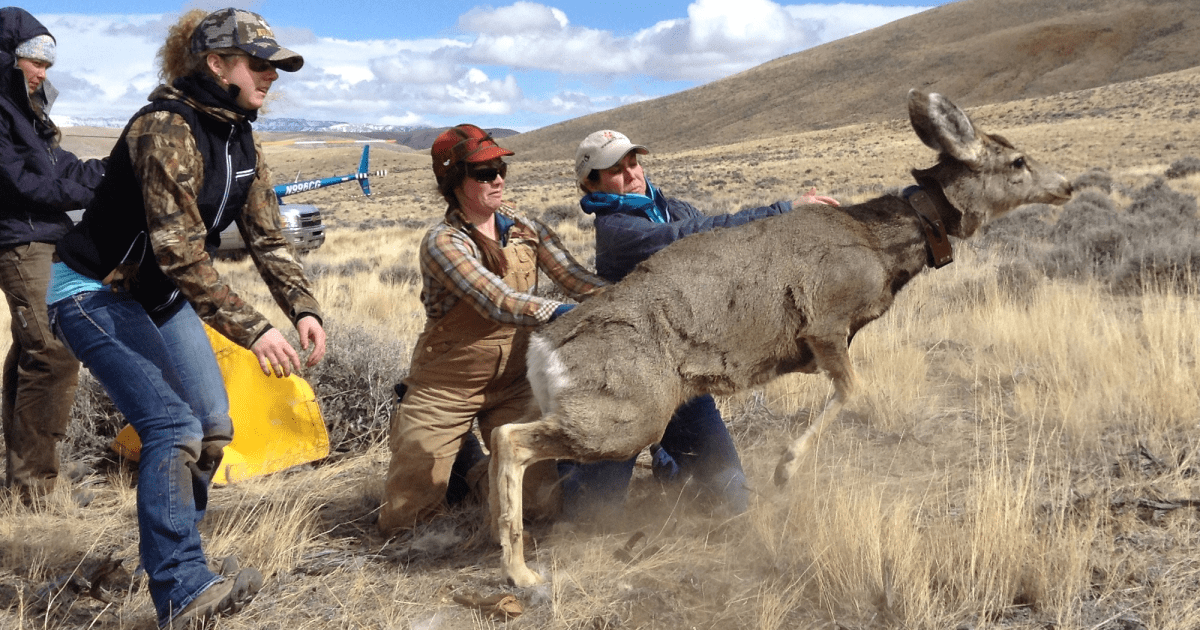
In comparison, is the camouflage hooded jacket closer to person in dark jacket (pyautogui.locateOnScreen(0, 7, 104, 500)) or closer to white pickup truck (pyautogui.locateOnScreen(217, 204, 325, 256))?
person in dark jacket (pyautogui.locateOnScreen(0, 7, 104, 500))

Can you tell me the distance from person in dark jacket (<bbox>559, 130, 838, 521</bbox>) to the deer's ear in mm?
664

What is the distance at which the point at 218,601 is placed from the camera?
3.48m

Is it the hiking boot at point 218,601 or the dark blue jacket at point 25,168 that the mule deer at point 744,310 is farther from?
the dark blue jacket at point 25,168

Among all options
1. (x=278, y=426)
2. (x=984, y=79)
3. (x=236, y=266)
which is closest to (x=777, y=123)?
(x=984, y=79)

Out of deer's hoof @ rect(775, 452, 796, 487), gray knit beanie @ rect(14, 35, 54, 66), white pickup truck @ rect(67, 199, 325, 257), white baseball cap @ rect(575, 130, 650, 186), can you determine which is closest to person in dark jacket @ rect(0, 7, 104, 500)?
gray knit beanie @ rect(14, 35, 54, 66)

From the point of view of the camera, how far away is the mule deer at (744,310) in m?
3.96

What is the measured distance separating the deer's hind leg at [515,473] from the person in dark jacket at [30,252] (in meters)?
2.66

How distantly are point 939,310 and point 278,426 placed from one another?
604 cm

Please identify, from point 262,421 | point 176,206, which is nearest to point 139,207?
point 176,206

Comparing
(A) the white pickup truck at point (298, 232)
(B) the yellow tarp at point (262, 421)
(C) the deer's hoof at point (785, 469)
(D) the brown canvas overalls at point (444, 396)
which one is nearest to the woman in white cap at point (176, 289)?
(D) the brown canvas overalls at point (444, 396)

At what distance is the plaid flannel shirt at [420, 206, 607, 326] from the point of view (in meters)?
4.10

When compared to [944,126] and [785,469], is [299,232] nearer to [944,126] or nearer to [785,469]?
[785,469]

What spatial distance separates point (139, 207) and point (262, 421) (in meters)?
2.41

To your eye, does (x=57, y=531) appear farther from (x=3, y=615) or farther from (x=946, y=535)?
(x=946, y=535)
